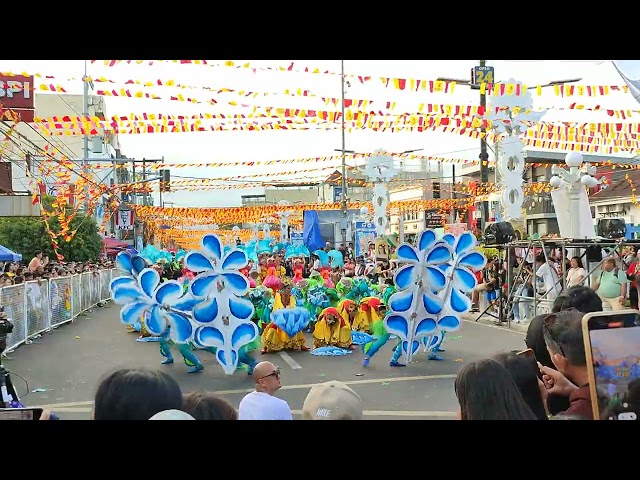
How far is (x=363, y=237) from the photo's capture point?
92.7 ft

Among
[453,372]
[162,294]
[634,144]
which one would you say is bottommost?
[453,372]

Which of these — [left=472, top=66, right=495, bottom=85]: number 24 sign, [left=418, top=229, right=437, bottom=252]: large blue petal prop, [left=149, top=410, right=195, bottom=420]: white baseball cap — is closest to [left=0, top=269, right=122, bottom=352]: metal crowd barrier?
[left=418, top=229, right=437, bottom=252]: large blue petal prop

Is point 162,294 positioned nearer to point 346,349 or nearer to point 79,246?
point 346,349

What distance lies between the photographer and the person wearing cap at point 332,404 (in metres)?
3.00

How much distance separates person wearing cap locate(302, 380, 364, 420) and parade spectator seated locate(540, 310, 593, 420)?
994 mm

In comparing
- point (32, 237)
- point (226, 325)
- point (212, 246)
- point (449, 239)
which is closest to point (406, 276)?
point (449, 239)

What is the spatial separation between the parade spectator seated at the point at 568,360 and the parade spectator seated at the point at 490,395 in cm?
64

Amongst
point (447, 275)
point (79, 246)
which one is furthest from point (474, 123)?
point (79, 246)

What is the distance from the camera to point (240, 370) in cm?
998

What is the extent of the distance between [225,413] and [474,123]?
13329 millimetres

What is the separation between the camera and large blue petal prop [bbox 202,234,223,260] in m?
9.27

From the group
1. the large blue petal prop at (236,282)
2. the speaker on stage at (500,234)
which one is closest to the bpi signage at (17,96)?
the large blue petal prop at (236,282)

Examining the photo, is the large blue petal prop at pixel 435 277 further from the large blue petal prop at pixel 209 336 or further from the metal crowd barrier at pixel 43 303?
the metal crowd barrier at pixel 43 303

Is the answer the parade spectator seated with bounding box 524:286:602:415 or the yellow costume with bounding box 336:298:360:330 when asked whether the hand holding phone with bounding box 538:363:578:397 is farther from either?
the yellow costume with bounding box 336:298:360:330
